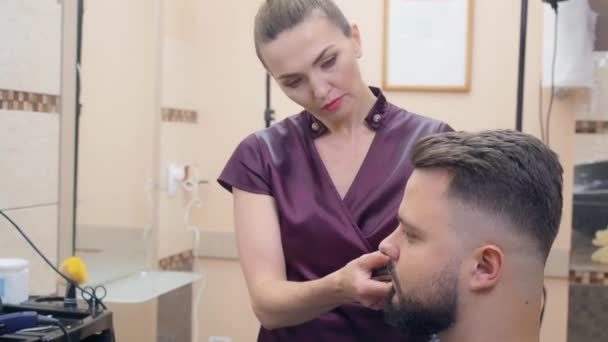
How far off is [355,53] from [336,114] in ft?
0.43

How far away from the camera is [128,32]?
2.51 m

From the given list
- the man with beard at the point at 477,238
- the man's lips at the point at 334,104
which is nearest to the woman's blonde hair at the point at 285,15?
the man's lips at the point at 334,104

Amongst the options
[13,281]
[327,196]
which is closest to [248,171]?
[327,196]

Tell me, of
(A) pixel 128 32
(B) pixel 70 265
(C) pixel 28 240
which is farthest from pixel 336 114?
(A) pixel 128 32

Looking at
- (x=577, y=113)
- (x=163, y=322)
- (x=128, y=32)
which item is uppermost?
(x=128, y=32)

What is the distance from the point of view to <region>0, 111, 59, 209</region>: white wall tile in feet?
5.61

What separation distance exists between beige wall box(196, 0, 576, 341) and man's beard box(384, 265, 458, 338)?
1.56 m

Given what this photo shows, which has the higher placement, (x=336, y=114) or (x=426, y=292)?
(x=336, y=114)

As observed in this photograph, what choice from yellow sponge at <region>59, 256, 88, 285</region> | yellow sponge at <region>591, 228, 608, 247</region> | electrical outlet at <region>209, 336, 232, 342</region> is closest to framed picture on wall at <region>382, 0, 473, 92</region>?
yellow sponge at <region>591, 228, 608, 247</region>

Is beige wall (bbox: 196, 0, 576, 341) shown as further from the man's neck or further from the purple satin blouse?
the man's neck

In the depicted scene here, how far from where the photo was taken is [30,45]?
179 cm

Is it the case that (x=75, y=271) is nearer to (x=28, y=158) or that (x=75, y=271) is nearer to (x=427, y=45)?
(x=28, y=158)

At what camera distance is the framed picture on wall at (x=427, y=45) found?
2.72 metres

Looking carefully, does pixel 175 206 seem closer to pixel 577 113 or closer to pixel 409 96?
pixel 409 96
